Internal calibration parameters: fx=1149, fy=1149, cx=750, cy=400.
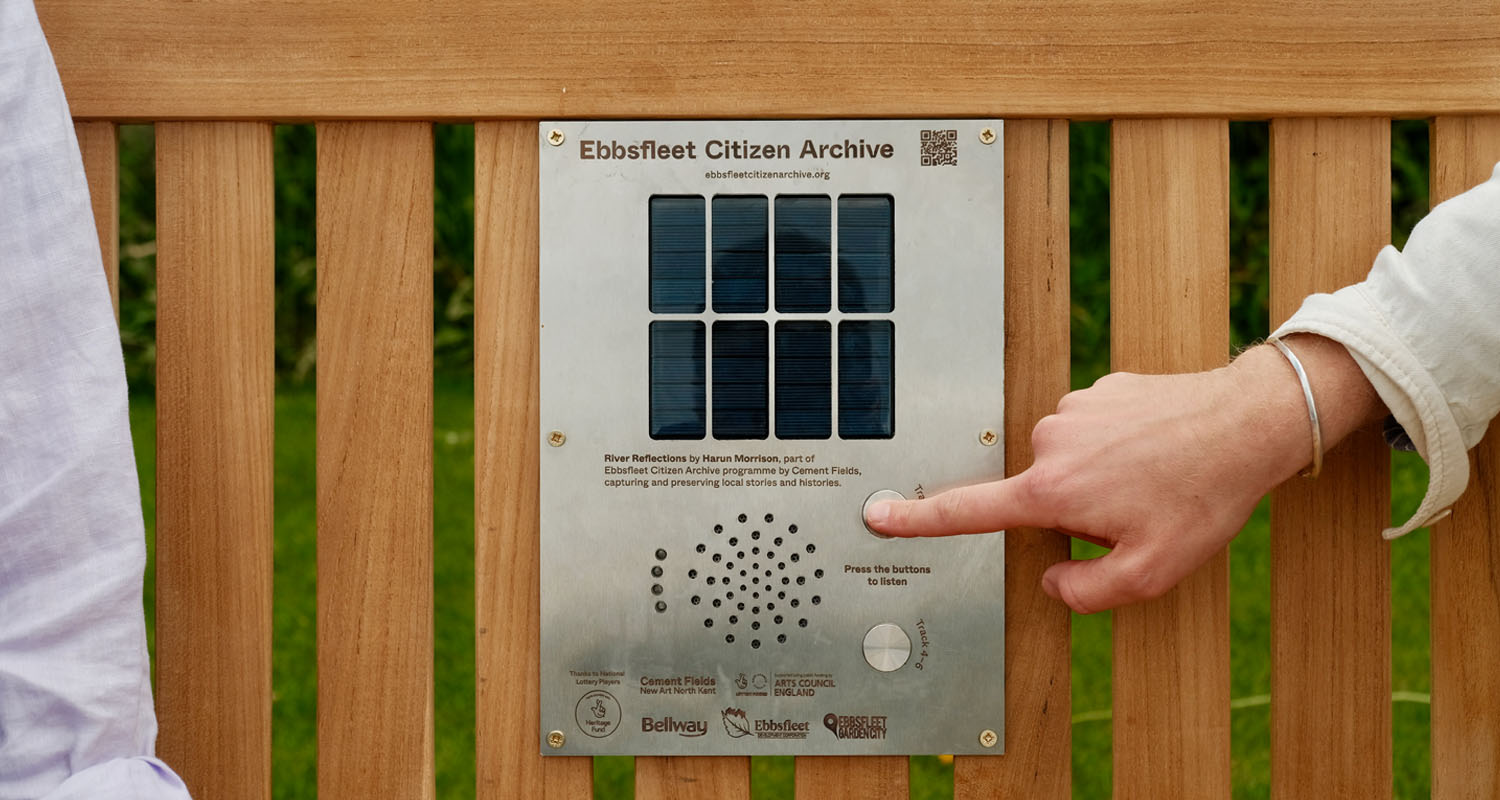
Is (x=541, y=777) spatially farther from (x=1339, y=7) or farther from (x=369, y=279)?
(x=1339, y=7)

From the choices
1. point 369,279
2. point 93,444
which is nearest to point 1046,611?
point 369,279

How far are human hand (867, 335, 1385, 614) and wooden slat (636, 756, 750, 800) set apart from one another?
370 mm

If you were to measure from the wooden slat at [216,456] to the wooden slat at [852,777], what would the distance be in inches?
21.9

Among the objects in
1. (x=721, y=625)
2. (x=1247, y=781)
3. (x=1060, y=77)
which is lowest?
(x=1247, y=781)

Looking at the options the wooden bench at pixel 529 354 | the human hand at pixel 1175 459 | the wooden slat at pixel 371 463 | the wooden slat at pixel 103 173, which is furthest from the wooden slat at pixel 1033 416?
the wooden slat at pixel 103 173

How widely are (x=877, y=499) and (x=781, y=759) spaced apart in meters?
1.28

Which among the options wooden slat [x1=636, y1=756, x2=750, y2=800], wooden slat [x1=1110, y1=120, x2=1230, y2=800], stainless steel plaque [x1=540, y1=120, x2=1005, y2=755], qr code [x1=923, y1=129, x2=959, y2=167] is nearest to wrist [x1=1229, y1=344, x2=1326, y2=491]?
wooden slat [x1=1110, y1=120, x2=1230, y2=800]

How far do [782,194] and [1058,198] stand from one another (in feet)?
0.94

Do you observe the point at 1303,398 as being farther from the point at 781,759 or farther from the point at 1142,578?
the point at 781,759

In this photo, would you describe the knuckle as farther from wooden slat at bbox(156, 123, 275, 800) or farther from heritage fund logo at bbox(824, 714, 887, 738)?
wooden slat at bbox(156, 123, 275, 800)

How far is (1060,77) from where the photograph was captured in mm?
1160

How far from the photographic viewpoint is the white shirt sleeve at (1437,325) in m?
1.02

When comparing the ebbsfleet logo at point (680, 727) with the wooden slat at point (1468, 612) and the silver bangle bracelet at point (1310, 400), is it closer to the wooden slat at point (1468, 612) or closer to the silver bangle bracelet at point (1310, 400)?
the silver bangle bracelet at point (1310, 400)

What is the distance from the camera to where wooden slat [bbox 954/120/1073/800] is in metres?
1.19
